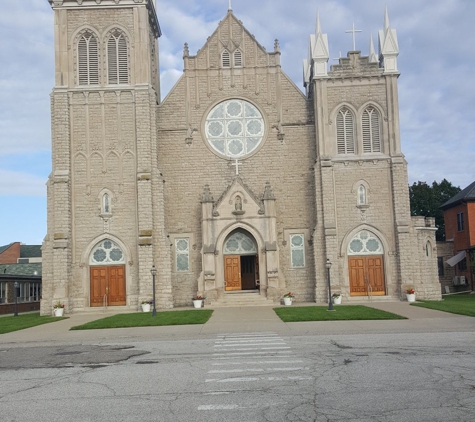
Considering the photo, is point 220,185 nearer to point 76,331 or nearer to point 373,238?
point 373,238

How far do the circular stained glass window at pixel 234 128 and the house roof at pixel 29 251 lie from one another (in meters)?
51.5

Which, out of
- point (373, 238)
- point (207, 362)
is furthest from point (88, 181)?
point (207, 362)

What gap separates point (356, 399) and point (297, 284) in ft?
85.1

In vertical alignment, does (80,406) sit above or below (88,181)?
below

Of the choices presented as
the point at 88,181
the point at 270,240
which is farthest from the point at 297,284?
the point at 88,181

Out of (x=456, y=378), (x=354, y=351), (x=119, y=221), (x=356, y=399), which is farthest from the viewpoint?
(x=119, y=221)

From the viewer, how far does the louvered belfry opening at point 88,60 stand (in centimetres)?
3444

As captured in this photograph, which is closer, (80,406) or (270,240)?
(80,406)

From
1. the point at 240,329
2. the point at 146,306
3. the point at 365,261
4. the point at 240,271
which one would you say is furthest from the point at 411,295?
the point at 240,329

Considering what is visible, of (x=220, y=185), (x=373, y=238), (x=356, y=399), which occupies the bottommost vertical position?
(x=356, y=399)

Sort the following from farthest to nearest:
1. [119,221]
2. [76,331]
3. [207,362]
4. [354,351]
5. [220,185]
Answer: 1. [220,185]
2. [119,221]
3. [76,331]
4. [354,351]
5. [207,362]

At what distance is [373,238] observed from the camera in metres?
34.2

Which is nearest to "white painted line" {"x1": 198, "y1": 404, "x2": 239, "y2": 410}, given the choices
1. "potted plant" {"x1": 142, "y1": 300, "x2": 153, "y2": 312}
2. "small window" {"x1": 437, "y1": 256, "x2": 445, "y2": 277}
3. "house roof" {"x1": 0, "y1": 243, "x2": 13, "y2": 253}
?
"potted plant" {"x1": 142, "y1": 300, "x2": 153, "y2": 312}

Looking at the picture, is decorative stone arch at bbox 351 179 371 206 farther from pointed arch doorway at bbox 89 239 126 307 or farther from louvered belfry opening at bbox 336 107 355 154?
pointed arch doorway at bbox 89 239 126 307
